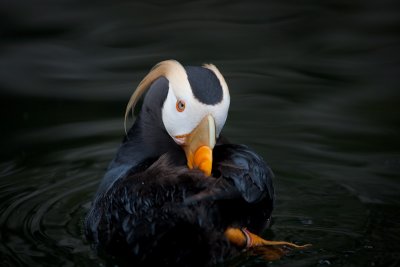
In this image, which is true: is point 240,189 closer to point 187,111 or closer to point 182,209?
point 182,209

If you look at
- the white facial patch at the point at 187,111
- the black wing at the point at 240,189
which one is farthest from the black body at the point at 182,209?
the white facial patch at the point at 187,111

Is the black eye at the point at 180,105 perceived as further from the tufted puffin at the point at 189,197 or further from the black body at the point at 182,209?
the black body at the point at 182,209

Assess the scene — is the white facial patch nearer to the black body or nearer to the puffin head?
the puffin head

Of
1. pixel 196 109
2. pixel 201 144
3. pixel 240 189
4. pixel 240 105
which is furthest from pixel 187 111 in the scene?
pixel 240 105

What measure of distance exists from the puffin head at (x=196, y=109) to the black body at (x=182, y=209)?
7 centimetres

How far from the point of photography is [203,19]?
22.9ft

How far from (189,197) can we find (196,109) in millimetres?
542

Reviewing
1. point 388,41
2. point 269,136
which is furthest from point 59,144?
point 388,41

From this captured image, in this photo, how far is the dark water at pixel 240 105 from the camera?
3880mm

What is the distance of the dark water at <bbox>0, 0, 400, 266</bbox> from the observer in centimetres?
388

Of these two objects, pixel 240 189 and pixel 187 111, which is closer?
pixel 240 189

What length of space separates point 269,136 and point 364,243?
1.60 meters

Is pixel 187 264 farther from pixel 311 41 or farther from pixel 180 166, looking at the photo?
pixel 311 41

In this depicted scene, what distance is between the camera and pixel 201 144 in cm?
358
